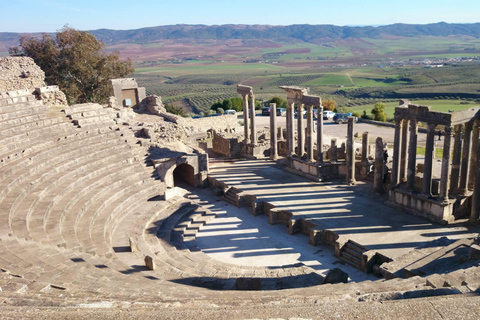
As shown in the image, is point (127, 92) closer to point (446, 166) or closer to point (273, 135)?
point (273, 135)

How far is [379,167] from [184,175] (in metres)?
11.1

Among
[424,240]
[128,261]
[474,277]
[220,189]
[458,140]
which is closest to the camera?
[474,277]

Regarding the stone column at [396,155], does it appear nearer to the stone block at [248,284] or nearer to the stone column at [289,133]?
the stone column at [289,133]

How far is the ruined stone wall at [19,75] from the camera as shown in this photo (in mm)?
26156

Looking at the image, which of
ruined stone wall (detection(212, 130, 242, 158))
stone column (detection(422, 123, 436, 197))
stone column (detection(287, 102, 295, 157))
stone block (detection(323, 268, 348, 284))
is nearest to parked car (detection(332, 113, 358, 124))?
ruined stone wall (detection(212, 130, 242, 158))

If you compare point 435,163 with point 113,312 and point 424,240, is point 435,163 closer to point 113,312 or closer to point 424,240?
point 424,240

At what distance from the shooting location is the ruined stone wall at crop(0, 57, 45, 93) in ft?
85.8

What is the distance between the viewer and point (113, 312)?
7.90 m

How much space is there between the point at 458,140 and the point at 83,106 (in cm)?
2009

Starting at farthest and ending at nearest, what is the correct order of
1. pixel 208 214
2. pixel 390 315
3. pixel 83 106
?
1. pixel 83 106
2. pixel 208 214
3. pixel 390 315

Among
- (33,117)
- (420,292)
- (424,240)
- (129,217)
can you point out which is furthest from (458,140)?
(33,117)

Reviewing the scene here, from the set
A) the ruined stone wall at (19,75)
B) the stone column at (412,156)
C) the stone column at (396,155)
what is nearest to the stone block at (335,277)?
the stone column at (412,156)

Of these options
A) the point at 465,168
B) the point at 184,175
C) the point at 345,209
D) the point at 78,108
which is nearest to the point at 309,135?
the point at 345,209

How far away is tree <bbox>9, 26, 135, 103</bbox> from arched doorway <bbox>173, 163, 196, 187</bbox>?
1321 centimetres
